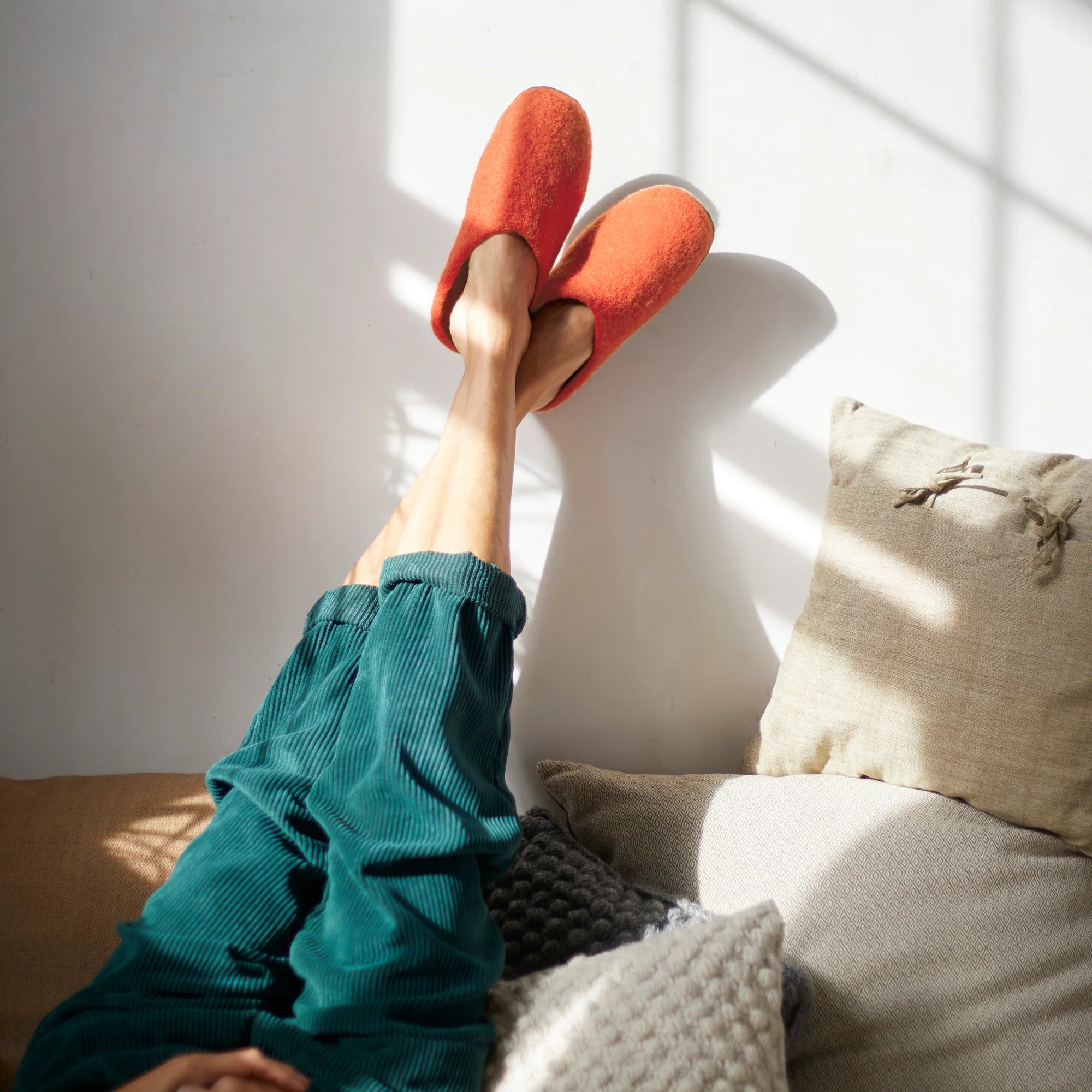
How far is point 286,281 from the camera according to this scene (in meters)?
1.24

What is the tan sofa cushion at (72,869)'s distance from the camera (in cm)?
88

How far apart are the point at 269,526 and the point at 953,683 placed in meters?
0.95

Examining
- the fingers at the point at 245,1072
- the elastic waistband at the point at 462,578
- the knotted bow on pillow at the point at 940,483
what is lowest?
the fingers at the point at 245,1072

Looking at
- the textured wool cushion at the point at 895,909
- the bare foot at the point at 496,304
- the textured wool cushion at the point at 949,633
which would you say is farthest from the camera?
the bare foot at the point at 496,304

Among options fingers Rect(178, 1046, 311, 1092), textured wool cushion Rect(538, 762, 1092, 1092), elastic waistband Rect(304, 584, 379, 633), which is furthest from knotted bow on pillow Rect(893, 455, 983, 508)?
fingers Rect(178, 1046, 311, 1092)

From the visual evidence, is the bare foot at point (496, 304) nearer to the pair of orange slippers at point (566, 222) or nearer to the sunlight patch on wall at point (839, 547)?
A: the pair of orange slippers at point (566, 222)

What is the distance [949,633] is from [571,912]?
55 cm

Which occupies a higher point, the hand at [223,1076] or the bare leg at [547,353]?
the bare leg at [547,353]

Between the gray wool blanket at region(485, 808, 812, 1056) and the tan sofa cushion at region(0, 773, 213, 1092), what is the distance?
0.39 meters

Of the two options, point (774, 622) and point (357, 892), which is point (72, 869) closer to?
point (357, 892)

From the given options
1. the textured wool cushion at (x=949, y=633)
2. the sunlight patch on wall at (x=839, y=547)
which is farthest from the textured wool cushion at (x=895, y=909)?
the sunlight patch on wall at (x=839, y=547)

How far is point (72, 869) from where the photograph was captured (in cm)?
95

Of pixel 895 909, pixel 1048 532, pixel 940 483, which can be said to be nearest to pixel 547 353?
pixel 940 483

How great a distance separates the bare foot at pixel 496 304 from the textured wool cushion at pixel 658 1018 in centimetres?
71
